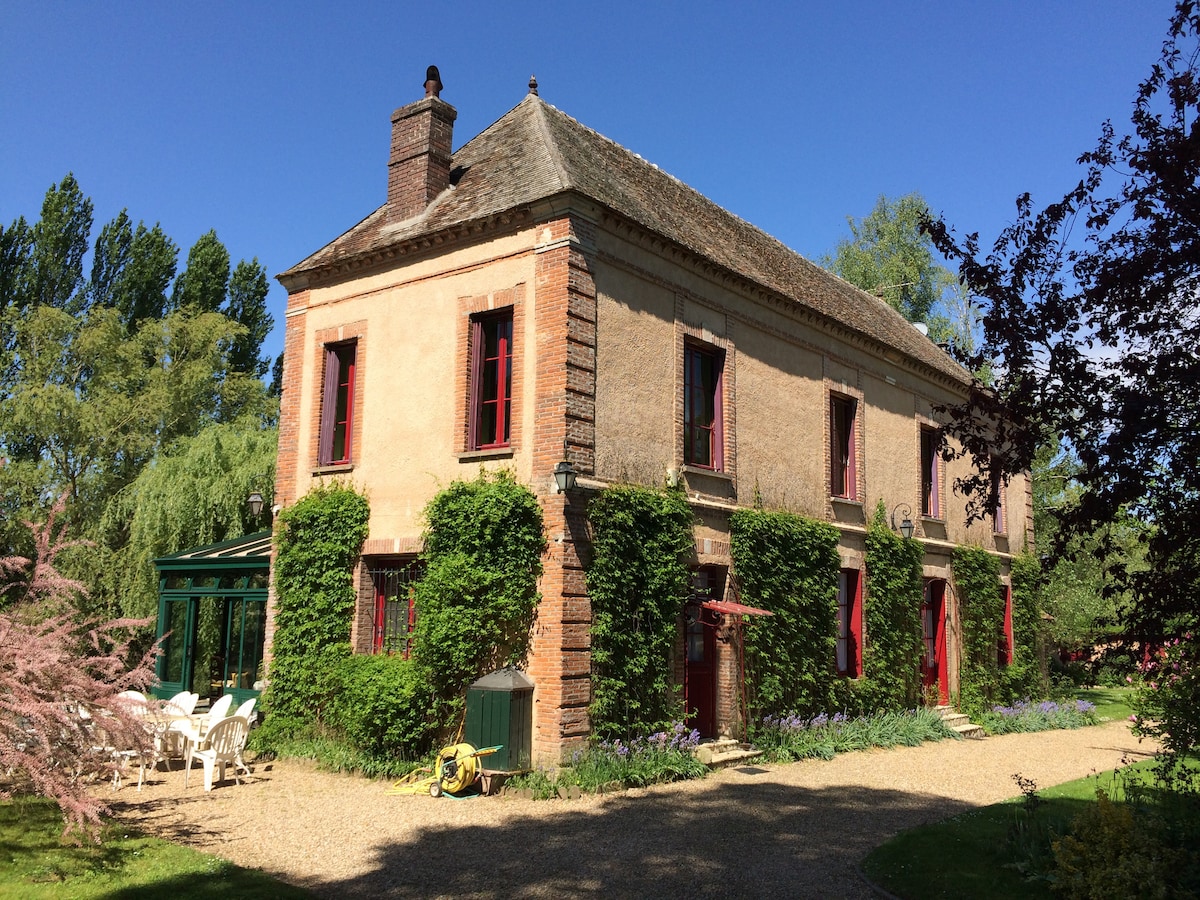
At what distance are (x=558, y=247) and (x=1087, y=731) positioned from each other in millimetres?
13897

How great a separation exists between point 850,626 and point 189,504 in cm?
1281

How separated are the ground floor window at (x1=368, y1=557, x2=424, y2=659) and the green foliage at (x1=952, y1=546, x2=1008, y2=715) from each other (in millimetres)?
11428

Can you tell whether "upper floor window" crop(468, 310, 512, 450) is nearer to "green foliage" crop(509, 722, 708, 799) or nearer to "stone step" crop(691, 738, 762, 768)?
"green foliage" crop(509, 722, 708, 799)

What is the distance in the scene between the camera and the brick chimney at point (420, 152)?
1388 cm

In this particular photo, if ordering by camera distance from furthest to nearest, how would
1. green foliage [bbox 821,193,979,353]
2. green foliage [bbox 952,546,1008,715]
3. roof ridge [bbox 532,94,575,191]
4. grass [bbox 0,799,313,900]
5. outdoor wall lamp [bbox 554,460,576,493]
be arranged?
green foliage [bbox 821,193,979,353], green foliage [bbox 952,546,1008,715], roof ridge [bbox 532,94,575,191], outdoor wall lamp [bbox 554,460,576,493], grass [bbox 0,799,313,900]

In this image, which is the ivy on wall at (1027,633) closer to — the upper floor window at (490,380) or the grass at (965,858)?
the grass at (965,858)

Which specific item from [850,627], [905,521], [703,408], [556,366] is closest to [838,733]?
[850,627]

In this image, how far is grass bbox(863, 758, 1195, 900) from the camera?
674 cm

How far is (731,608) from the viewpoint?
12539mm

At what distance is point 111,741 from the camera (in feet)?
24.8

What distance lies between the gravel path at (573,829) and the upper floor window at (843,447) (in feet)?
17.4

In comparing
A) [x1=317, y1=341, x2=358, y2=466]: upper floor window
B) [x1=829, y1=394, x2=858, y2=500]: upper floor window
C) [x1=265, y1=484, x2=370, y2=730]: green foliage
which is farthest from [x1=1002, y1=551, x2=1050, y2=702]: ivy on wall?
[x1=317, y1=341, x2=358, y2=466]: upper floor window

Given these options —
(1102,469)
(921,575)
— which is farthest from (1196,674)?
(921,575)

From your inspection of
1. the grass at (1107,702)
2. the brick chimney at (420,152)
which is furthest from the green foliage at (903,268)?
the brick chimney at (420,152)
